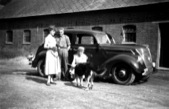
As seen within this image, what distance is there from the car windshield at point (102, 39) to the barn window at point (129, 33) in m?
6.04

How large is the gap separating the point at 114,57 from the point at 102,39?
1100mm

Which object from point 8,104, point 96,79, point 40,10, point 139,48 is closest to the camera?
point 8,104

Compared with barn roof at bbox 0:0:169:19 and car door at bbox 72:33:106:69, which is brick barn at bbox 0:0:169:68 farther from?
car door at bbox 72:33:106:69

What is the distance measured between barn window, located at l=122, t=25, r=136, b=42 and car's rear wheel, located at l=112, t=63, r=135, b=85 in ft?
23.3

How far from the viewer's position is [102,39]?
9.26m

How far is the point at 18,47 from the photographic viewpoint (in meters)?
23.6

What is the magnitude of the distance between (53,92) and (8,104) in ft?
5.53

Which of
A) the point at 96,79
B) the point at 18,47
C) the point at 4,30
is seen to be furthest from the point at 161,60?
the point at 4,30

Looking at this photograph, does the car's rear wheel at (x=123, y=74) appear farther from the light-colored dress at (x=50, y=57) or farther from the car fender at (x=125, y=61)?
the light-colored dress at (x=50, y=57)

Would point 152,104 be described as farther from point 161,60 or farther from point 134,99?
point 161,60

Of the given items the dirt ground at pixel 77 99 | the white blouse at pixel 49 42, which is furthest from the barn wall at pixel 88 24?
the white blouse at pixel 49 42

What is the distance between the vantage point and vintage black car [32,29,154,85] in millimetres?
8281

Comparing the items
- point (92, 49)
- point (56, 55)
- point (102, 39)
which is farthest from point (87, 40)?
point (56, 55)

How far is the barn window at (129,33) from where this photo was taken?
1517cm
